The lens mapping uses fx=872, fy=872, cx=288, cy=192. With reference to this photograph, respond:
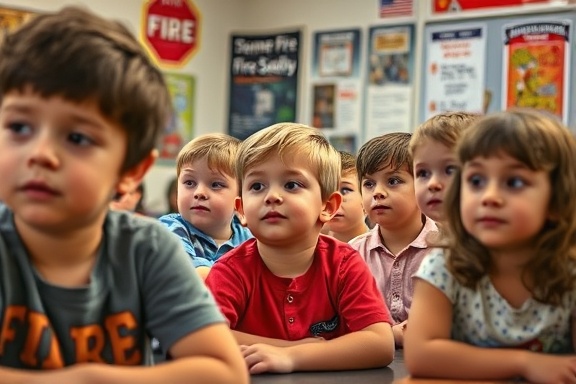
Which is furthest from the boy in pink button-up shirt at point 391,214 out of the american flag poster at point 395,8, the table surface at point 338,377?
the american flag poster at point 395,8

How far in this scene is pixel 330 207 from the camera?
1.88 meters

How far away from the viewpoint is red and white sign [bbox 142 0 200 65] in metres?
5.29

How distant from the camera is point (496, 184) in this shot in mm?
1322

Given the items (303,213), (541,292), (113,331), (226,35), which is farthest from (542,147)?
(226,35)

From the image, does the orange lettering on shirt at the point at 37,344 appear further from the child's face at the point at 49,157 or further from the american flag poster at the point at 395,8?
the american flag poster at the point at 395,8

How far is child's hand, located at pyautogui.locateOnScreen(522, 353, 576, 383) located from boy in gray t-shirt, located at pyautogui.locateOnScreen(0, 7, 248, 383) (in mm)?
451

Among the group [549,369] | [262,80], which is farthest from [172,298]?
[262,80]

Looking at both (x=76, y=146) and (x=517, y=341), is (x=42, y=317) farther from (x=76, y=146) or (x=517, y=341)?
(x=517, y=341)

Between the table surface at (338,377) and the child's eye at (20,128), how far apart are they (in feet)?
1.95

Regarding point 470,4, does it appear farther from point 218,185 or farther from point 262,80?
point 218,185

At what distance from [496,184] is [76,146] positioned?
2.08 feet

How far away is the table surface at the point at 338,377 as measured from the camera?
1448mm

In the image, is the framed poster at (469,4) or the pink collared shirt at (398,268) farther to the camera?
the framed poster at (469,4)

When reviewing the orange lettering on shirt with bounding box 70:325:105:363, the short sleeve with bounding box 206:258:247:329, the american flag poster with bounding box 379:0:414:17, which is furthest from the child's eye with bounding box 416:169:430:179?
the american flag poster with bounding box 379:0:414:17
